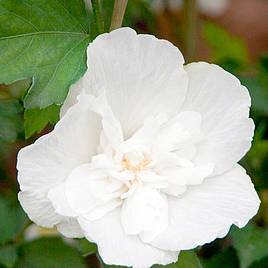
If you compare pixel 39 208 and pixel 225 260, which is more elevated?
pixel 39 208

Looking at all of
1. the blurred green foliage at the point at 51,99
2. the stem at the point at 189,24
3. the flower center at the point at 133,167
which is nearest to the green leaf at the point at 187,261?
the blurred green foliage at the point at 51,99

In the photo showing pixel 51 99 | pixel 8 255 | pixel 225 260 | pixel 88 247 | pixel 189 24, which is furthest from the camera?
pixel 189 24

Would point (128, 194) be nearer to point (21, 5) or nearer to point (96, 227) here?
point (96, 227)

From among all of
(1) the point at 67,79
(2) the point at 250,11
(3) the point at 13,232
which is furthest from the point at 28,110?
(2) the point at 250,11

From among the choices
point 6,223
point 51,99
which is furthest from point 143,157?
point 6,223

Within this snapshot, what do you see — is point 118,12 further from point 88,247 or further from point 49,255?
point 49,255

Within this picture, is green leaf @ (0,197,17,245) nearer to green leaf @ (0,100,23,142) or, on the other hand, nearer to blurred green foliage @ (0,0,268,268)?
blurred green foliage @ (0,0,268,268)

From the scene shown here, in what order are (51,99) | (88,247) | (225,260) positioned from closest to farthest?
(51,99) → (88,247) → (225,260)
